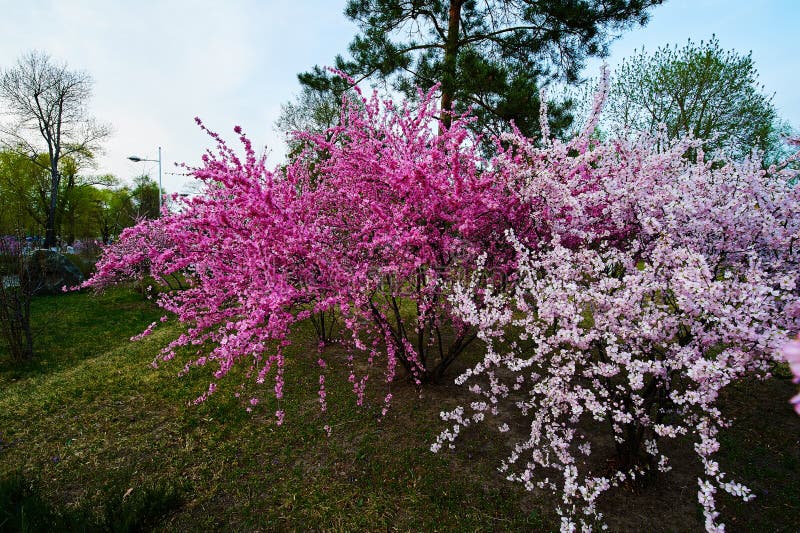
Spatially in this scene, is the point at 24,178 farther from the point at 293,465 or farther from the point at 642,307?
the point at 642,307

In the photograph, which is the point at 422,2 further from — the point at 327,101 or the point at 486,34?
the point at 327,101

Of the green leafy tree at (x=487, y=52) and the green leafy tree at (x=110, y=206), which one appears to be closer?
the green leafy tree at (x=487, y=52)

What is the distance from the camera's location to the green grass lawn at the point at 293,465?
116 inches

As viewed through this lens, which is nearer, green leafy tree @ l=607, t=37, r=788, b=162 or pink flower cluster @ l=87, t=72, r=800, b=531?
pink flower cluster @ l=87, t=72, r=800, b=531

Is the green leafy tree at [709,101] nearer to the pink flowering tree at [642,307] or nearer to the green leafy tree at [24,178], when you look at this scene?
the pink flowering tree at [642,307]

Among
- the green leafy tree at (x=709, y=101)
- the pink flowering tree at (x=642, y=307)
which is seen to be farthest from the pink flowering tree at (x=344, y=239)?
the green leafy tree at (x=709, y=101)

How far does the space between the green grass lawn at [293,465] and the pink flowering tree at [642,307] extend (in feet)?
0.86

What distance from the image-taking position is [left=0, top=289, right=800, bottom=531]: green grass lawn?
2959mm

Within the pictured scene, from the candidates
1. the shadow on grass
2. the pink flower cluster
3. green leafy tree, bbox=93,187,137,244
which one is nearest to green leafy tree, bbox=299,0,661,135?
the pink flower cluster

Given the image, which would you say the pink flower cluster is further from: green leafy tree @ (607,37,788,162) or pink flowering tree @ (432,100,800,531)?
green leafy tree @ (607,37,788,162)

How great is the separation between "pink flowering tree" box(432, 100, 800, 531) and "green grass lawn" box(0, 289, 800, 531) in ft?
0.86

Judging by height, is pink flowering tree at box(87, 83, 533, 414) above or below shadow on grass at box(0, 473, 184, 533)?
above

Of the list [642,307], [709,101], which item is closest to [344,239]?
[642,307]

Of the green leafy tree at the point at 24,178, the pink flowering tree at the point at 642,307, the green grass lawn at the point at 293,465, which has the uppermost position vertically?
the green leafy tree at the point at 24,178
